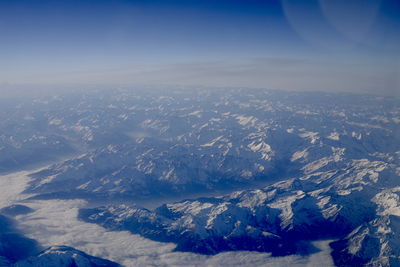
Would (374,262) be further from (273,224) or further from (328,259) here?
(273,224)

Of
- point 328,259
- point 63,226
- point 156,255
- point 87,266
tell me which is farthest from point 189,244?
point 63,226

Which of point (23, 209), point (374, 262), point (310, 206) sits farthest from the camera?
point (23, 209)

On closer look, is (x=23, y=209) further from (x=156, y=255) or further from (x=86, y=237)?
(x=156, y=255)

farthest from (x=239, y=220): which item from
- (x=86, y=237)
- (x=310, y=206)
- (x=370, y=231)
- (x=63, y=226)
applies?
(x=63, y=226)

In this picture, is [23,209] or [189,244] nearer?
[189,244]

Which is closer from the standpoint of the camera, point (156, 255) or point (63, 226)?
point (156, 255)

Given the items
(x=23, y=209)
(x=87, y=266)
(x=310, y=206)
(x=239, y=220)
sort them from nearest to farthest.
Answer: (x=87, y=266)
(x=239, y=220)
(x=310, y=206)
(x=23, y=209)

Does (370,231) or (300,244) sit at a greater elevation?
(370,231)

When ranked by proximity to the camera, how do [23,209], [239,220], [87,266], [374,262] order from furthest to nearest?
[23,209]
[239,220]
[374,262]
[87,266]

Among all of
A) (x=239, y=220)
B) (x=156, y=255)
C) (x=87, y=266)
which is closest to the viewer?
(x=87, y=266)
